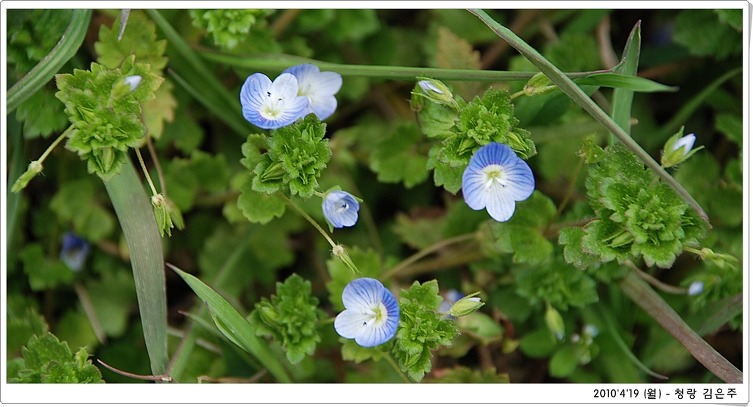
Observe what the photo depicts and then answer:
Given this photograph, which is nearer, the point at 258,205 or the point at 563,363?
the point at 258,205

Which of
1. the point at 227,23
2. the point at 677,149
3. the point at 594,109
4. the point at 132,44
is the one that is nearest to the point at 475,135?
the point at 594,109

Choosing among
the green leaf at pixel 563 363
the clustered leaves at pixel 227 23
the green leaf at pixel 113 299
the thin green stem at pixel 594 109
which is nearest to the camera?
the thin green stem at pixel 594 109

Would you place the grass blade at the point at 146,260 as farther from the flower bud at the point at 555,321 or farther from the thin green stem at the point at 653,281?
the thin green stem at the point at 653,281

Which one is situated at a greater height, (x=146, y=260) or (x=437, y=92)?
(x=437, y=92)

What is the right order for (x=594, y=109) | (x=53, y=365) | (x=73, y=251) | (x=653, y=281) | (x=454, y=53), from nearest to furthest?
1. (x=594, y=109)
2. (x=53, y=365)
3. (x=653, y=281)
4. (x=454, y=53)
5. (x=73, y=251)

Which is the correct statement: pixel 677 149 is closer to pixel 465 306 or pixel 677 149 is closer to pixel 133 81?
pixel 465 306

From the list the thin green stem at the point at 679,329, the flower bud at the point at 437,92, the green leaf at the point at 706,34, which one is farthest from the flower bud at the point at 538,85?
the green leaf at the point at 706,34
